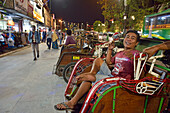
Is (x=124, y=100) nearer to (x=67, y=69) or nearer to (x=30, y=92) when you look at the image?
(x=67, y=69)

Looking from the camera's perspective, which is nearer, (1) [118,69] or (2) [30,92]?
(1) [118,69]

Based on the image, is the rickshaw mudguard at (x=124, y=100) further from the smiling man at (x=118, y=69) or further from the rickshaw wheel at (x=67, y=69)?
the rickshaw wheel at (x=67, y=69)

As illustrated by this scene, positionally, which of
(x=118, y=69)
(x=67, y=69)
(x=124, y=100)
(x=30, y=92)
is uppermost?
(x=118, y=69)

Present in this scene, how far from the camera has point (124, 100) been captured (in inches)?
67.7

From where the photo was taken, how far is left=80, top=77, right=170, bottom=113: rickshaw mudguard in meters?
1.65

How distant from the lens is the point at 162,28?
925cm

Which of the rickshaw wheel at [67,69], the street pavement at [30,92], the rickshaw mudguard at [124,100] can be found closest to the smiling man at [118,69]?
the rickshaw mudguard at [124,100]

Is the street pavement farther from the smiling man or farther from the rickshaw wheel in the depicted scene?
the smiling man

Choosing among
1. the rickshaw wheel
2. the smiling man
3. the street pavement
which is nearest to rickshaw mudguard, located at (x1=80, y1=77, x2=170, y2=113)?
the smiling man

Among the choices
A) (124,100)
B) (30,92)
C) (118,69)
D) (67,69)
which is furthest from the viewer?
(67,69)

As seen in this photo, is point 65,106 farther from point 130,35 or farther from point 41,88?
point 41,88

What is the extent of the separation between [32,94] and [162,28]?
9809mm

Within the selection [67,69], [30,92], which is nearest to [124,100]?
[67,69]

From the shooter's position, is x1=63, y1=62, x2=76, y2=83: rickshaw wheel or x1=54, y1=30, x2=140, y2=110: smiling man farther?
x1=63, y1=62, x2=76, y2=83: rickshaw wheel
